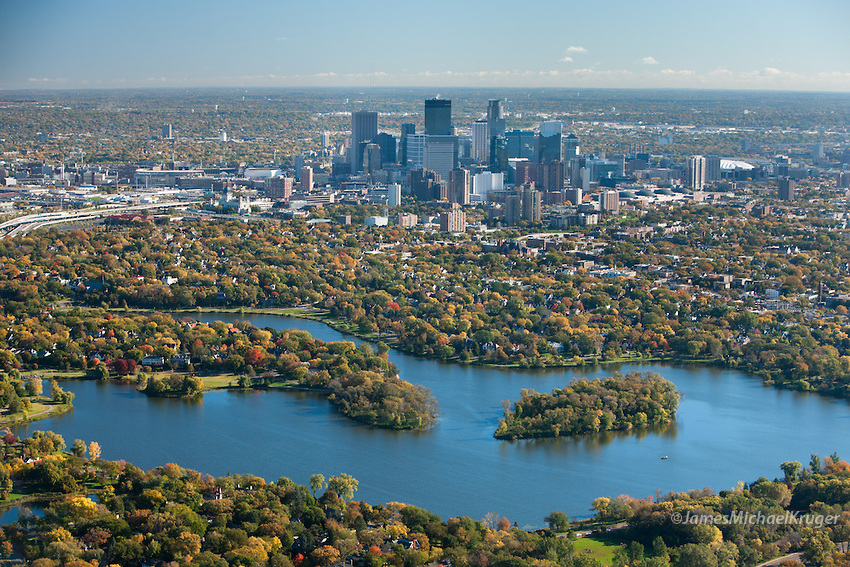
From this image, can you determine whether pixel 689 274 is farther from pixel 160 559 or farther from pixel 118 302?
pixel 160 559

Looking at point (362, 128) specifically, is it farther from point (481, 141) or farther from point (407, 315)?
point (407, 315)

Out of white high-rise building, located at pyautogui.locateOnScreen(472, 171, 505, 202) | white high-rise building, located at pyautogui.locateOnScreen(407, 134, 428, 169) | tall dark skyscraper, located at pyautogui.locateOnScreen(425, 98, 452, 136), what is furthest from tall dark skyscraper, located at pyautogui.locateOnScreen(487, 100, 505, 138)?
white high-rise building, located at pyautogui.locateOnScreen(472, 171, 505, 202)

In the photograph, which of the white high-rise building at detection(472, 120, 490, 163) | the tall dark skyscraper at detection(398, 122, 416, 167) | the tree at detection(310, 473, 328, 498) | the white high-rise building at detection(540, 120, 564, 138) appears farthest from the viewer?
the white high-rise building at detection(540, 120, 564, 138)

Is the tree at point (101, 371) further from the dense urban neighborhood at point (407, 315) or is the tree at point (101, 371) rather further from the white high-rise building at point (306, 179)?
the white high-rise building at point (306, 179)

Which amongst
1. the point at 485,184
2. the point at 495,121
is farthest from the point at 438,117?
the point at 495,121

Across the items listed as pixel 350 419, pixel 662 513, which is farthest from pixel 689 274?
pixel 662 513

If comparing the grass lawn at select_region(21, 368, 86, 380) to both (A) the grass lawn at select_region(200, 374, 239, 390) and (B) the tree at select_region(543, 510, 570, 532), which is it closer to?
(A) the grass lawn at select_region(200, 374, 239, 390)

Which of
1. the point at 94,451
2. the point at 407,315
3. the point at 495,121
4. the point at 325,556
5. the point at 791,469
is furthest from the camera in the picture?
the point at 495,121
